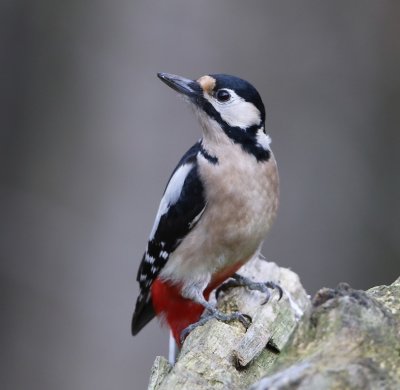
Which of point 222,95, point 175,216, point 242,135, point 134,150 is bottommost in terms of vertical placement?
point 175,216

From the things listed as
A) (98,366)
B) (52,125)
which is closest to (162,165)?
(52,125)

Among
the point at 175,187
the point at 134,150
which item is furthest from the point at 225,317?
the point at 134,150

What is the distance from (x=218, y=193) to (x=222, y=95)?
45 centimetres

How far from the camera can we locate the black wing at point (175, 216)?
379 centimetres

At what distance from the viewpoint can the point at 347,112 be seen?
276 inches

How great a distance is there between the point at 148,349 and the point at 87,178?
134cm

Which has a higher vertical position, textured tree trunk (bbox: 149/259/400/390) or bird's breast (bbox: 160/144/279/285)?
bird's breast (bbox: 160/144/279/285)

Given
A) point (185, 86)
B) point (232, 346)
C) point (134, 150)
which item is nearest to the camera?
point (232, 346)

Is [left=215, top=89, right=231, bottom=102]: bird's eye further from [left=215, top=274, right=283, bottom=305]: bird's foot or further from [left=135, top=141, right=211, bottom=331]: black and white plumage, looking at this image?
[left=215, top=274, right=283, bottom=305]: bird's foot

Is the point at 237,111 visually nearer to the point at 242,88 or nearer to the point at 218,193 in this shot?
the point at 242,88

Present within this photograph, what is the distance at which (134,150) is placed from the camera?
5.96m

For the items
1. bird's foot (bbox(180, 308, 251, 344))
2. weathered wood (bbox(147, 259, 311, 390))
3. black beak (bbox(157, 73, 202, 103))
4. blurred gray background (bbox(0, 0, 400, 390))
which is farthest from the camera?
blurred gray background (bbox(0, 0, 400, 390))

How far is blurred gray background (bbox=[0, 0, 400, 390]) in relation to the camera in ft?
19.7

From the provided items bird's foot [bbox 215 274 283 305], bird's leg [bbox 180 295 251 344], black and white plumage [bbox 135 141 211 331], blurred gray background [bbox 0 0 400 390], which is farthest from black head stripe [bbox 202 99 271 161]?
blurred gray background [bbox 0 0 400 390]
